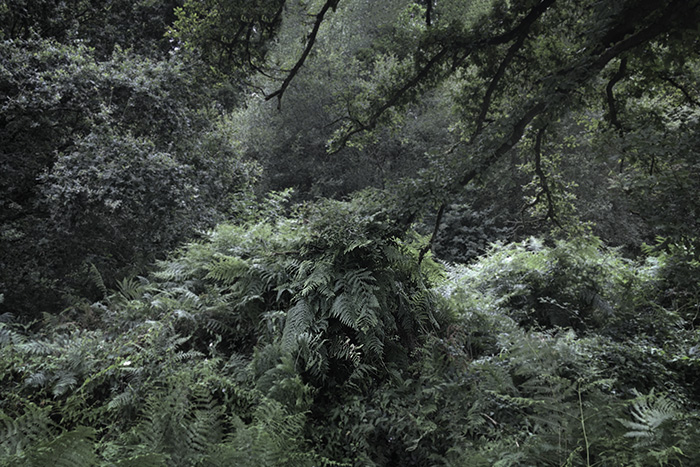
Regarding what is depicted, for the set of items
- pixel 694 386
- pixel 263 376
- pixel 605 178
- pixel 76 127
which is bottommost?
pixel 263 376

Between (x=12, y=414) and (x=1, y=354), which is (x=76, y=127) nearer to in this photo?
(x=1, y=354)

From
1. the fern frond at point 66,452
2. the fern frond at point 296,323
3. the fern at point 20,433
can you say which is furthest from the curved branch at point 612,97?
the fern at point 20,433

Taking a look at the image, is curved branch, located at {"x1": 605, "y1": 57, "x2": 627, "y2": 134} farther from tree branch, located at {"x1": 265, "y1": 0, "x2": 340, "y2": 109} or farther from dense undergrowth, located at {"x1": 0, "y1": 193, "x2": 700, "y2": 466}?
tree branch, located at {"x1": 265, "y1": 0, "x2": 340, "y2": 109}

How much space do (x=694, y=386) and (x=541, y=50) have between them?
12.5 ft

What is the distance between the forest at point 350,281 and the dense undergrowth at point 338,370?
0.8 inches

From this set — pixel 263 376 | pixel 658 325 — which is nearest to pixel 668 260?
pixel 658 325

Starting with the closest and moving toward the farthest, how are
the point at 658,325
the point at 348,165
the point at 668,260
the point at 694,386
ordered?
1. the point at 694,386
2. the point at 658,325
3. the point at 668,260
4. the point at 348,165

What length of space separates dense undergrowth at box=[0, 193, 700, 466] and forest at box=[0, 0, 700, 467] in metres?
0.02

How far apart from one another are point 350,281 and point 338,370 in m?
0.72

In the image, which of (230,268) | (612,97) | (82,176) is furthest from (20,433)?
(612,97)

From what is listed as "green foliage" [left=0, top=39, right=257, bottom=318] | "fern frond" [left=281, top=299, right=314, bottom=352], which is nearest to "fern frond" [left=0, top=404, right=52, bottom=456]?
"fern frond" [left=281, top=299, right=314, bottom=352]

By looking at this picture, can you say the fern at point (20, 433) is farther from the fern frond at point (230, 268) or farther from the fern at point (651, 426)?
the fern at point (651, 426)

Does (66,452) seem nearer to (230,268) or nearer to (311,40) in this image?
Answer: (230,268)

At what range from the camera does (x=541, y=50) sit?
4.55 metres
